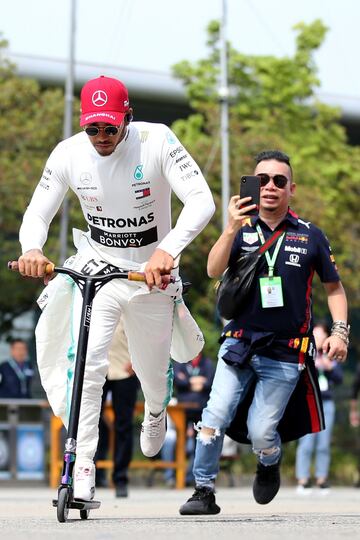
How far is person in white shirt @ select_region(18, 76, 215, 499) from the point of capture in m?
7.57

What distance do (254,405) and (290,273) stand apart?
0.84 m

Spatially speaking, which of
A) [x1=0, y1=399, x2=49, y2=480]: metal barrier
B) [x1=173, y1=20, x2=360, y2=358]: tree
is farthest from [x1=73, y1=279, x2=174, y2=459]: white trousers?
[x1=173, y1=20, x2=360, y2=358]: tree

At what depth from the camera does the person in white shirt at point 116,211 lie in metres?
7.57

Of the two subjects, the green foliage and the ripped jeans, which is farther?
the green foliage

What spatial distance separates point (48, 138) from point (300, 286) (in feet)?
73.6

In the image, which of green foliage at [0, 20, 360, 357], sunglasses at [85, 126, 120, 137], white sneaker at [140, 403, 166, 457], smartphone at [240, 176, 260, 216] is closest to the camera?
sunglasses at [85, 126, 120, 137]

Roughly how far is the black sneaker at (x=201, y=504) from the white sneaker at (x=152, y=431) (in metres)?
0.54

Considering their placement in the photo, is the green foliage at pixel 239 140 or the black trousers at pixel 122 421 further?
the green foliage at pixel 239 140

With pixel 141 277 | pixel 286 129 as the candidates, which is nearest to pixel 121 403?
pixel 141 277

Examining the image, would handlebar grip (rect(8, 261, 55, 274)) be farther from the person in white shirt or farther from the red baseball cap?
the red baseball cap

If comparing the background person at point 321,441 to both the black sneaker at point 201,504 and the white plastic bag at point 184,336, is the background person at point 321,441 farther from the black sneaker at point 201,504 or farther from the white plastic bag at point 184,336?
the black sneaker at point 201,504

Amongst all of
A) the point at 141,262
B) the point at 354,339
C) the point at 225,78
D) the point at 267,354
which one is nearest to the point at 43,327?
the point at 141,262

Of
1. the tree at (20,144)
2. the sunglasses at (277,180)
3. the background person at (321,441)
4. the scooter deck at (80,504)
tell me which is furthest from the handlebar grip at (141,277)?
the tree at (20,144)

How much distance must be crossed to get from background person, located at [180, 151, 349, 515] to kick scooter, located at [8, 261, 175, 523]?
0.95 meters
